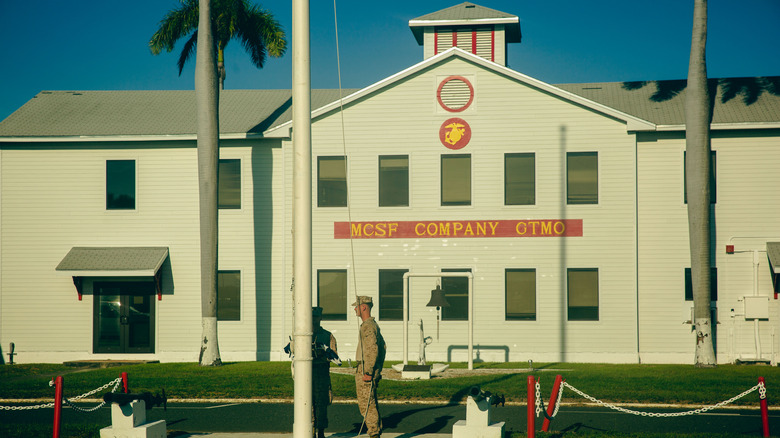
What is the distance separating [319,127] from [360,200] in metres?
2.51

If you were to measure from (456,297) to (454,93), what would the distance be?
589 cm

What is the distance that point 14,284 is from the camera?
952 inches

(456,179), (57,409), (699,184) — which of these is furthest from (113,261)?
(699,184)

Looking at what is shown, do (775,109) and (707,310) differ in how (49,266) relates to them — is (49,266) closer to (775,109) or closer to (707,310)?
(707,310)

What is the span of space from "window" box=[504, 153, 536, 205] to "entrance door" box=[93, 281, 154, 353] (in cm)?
1098

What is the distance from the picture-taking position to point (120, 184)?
24406 millimetres

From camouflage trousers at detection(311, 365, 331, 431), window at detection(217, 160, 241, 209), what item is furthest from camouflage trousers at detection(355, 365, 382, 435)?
window at detection(217, 160, 241, 209)

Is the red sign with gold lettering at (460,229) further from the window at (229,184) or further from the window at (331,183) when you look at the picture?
the window at (229,184)

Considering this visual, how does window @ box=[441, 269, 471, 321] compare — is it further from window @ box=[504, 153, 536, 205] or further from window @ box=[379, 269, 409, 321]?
window @ box=[504, 153, 536, 205]

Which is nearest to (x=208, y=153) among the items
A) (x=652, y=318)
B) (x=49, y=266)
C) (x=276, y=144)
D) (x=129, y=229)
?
(x=276, y=144)

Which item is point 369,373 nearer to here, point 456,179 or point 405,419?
point 405,419

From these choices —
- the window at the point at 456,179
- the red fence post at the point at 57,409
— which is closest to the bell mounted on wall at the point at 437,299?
the window at the point at 456,179

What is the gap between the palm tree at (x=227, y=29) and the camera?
25.0 metres

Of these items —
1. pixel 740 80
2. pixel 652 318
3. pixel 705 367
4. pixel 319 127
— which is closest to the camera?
pixel 705 367
